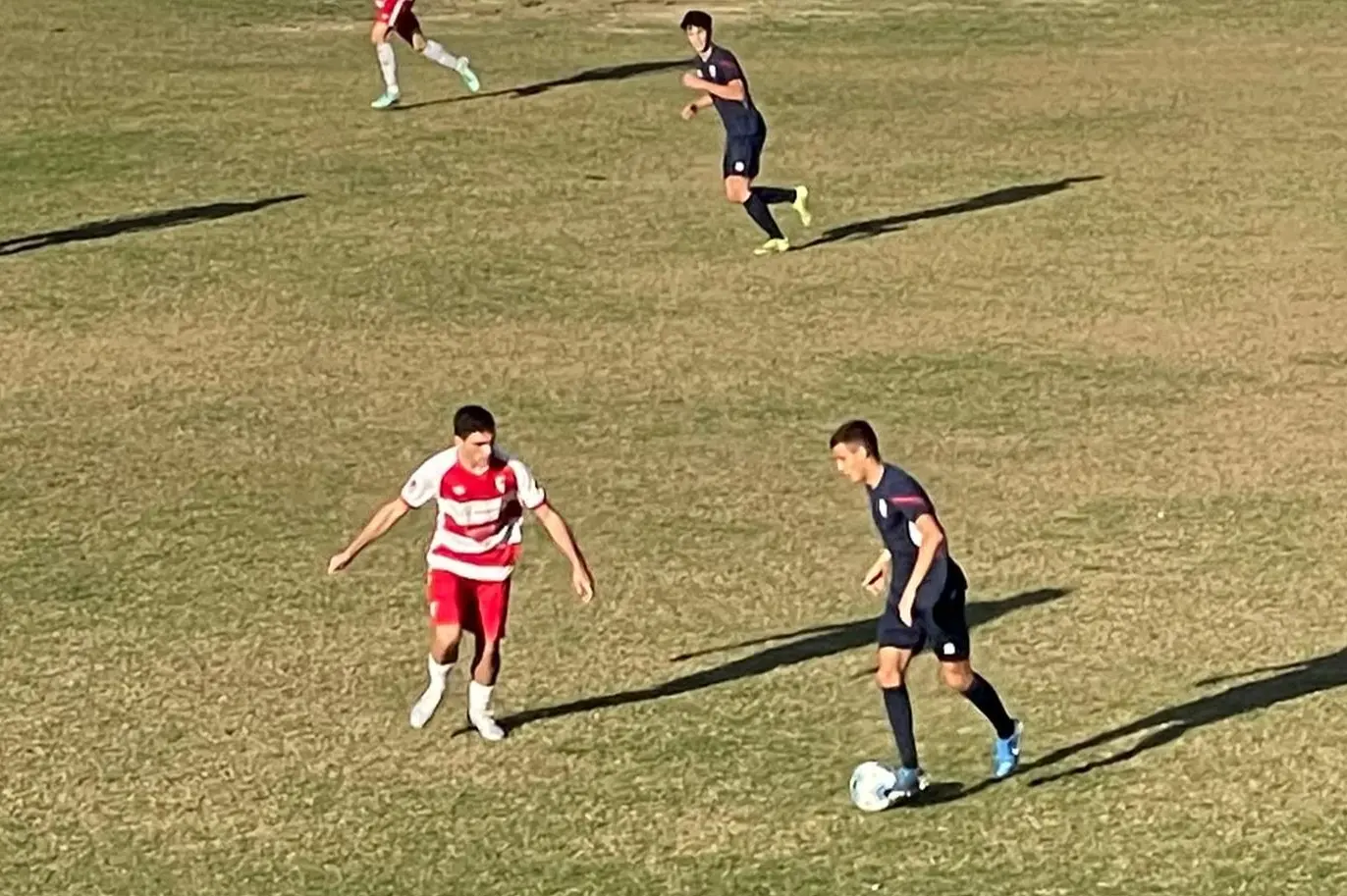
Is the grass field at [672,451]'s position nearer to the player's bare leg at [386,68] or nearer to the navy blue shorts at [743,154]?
the player's bare leg at [386,68]

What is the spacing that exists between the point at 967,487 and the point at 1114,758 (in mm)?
4728

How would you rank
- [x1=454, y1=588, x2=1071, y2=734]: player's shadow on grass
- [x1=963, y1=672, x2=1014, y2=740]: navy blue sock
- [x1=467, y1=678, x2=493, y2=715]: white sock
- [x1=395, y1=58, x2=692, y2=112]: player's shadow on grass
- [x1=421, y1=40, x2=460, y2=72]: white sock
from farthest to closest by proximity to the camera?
[x1=395, y1=58, x2=692, y2=112]: player's shadow on grass < [x1=421, y1=40, x2=460, y2=72]: white sock < [x1=454, y1=588, x2=1071, y2=734]: player's shadow on grass < [x1=467, y1=678, x2=493, y2=715]: white sock < [x1=963, y1=672, x2=1014, y2=740]: navy blue sock

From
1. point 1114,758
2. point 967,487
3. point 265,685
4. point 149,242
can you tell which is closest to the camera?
point 1114,758

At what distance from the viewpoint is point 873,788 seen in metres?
12.3

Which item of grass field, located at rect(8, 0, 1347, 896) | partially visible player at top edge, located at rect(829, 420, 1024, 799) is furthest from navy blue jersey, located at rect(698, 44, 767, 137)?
partially visible player at top edge, located at rect(829, 420, 1024, 799)

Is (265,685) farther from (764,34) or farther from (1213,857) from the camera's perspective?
(764,34)

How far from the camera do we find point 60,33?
35.5 meters

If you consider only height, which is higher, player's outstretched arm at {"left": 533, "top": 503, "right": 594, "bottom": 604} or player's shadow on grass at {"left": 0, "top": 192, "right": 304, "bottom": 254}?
player's outstretched arm at {"left": 533, "top": 503, "right": 594, "bottom": 604}

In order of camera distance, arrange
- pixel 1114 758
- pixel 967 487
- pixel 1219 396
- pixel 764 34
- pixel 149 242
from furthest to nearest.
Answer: pixel 764 34
pixel 149 242
pixel 1219 396
pixel 967 487
pixel 1114 758

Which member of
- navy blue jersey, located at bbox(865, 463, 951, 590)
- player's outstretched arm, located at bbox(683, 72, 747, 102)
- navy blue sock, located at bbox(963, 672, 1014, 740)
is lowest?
navy blue sock, located at bbox(963, 672, 1014, 740)

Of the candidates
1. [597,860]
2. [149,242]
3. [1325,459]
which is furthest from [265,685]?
[149,242]

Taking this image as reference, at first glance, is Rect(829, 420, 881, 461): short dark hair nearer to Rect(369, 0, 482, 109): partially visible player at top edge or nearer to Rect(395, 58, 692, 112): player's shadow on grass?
Rect(369, 0, 482, 109): partially visible player at top edge

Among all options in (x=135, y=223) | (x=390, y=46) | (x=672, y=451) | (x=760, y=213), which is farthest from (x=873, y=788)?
(x=390, y=46)

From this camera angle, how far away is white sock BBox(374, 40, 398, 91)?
29719mm
